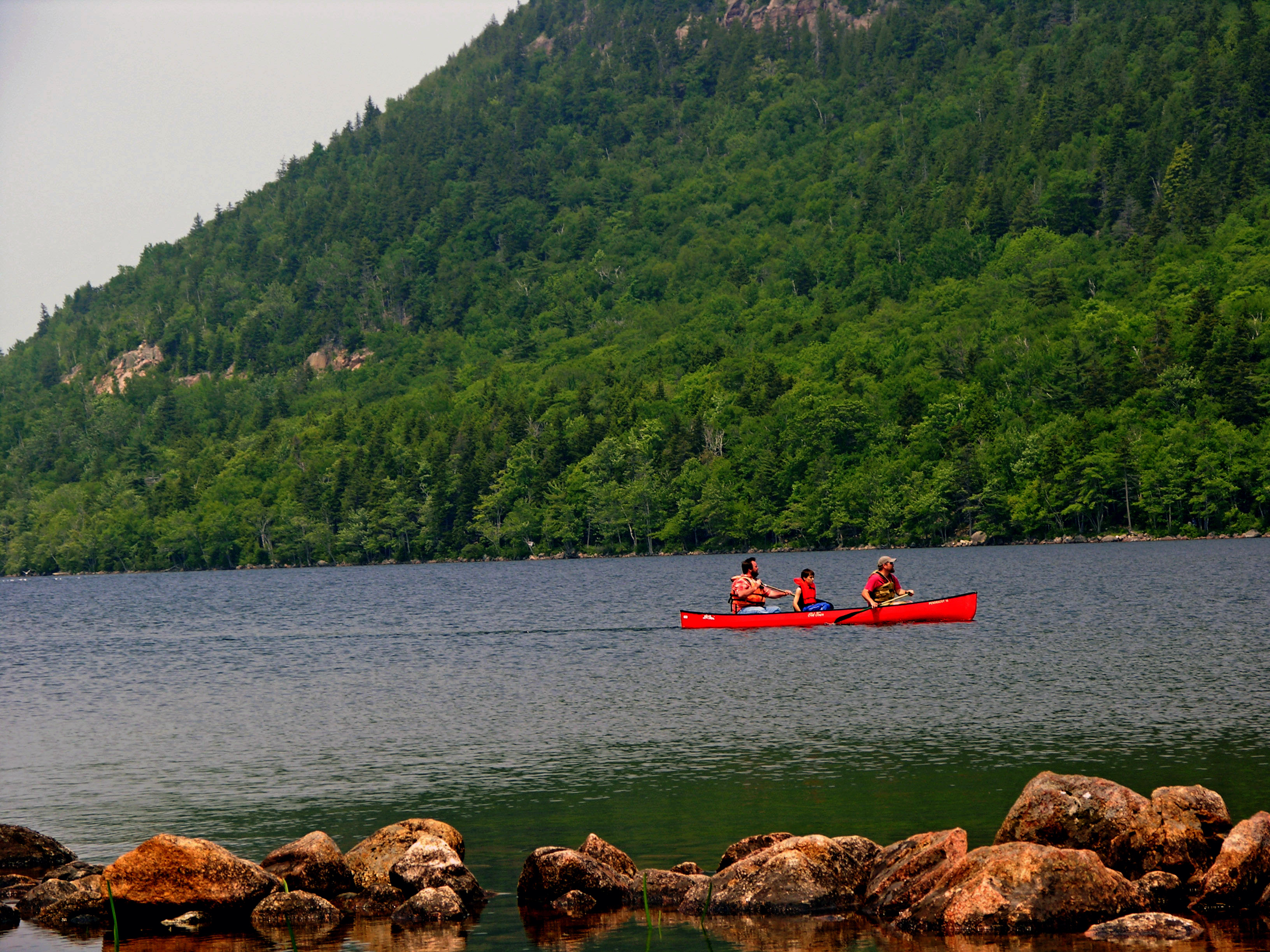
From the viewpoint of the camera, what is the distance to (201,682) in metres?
42.1

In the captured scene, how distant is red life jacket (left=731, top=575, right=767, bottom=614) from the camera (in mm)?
49594

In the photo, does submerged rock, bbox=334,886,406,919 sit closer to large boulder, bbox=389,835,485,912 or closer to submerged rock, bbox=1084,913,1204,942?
large boulder, bbox=389,835,485,912

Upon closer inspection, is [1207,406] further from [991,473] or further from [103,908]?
[103,908]

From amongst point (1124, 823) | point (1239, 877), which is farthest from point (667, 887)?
point (1239, 877)

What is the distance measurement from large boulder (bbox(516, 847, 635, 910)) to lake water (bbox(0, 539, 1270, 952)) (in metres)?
0.47

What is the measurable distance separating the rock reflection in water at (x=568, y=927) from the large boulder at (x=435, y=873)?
677 mm

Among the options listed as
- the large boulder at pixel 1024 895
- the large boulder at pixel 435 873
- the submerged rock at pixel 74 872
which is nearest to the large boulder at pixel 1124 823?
the large boulder at pixel 1024 895

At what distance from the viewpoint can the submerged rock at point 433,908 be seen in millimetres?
16172

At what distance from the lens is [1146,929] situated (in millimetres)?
14422

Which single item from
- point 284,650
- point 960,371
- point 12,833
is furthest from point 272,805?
point 960,371

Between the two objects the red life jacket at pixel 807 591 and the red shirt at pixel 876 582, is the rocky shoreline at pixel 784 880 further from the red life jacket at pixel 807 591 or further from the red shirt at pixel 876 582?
the red shirt at pixel 876 582

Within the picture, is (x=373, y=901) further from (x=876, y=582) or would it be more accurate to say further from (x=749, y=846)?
(x=876, y=582)

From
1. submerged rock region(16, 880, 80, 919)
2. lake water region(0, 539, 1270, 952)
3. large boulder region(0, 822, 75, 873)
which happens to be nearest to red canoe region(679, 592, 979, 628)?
lake water region(0, 539, 1270, 952)

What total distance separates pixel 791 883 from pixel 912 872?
146cm
